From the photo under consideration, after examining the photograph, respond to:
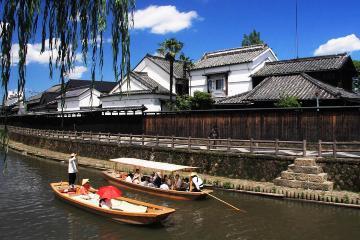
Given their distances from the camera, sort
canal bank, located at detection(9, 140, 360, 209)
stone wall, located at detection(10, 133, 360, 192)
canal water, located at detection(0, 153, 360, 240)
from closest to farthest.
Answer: canal water, located at detection(0, 153, 360, 240)
canal bank, located at detection(9, 140, 360, 209)
stone wall, located at detection(10, 133, 360, 192)

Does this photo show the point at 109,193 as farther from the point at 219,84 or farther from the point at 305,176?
the point at 219,84

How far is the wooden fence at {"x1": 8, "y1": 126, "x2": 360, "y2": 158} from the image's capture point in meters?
21.9

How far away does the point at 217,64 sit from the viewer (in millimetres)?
42219

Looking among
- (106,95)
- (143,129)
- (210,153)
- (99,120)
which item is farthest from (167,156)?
(106,95)

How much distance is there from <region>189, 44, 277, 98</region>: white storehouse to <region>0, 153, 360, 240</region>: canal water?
20.0 metres

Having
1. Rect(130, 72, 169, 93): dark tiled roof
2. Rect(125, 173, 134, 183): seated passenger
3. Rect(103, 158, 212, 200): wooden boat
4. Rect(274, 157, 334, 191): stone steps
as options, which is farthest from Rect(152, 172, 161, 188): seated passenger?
Rect(130, 72, 169, 93): dark tiled roof

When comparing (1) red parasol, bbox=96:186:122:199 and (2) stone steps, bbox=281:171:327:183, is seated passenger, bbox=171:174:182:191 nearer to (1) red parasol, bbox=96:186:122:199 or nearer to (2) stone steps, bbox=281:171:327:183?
(1) red parasol, bbox=96:186:122:199

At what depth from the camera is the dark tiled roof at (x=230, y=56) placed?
40.8m

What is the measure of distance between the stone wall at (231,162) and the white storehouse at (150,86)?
8.43 m

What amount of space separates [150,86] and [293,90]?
18.2m

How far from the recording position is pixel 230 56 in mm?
43125

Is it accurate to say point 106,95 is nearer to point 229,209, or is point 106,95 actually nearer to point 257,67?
point 257,67

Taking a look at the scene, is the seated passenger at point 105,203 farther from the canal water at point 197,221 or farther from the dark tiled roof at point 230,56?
the dark tiled roof at point 230,56

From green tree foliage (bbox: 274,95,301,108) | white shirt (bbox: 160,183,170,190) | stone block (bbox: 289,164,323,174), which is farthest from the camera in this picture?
green tree foliage (bbox: 274,95,301,108)
